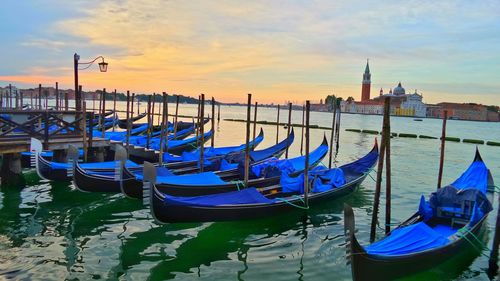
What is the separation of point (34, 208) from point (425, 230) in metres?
7.07

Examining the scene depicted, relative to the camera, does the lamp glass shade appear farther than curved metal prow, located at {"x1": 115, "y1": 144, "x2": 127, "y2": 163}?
Yes

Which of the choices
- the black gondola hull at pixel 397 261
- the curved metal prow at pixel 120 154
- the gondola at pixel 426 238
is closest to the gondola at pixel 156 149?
the curved metal prow at pixel 120 154

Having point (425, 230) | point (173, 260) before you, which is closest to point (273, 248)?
point (173, 260)

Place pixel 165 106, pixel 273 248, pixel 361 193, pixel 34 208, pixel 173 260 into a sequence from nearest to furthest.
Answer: pixel 173 260 → pixel 273 248 → pixel 34 208 → pixel 361 193 → pixel 165 106

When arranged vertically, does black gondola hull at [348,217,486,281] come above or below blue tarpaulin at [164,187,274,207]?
below

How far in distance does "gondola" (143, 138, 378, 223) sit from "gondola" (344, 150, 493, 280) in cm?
231

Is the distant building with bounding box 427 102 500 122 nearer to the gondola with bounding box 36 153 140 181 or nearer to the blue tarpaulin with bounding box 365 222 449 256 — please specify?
the gondola with bounding box 36 153 140 181

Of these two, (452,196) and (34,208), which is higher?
(452,196)

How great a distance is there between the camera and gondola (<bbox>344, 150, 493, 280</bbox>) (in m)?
4.29

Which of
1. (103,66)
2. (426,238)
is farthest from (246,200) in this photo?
(103,66)

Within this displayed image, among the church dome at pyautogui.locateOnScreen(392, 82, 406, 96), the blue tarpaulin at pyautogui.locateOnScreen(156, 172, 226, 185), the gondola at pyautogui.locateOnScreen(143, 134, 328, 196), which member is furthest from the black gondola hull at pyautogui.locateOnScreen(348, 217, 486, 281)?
the church dome at pyautogui.locateOnScreen(392, 82, 406, 96)

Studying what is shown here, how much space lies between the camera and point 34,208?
8.01 m

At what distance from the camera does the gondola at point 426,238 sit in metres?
4.29

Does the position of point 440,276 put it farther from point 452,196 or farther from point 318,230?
point 318,230
